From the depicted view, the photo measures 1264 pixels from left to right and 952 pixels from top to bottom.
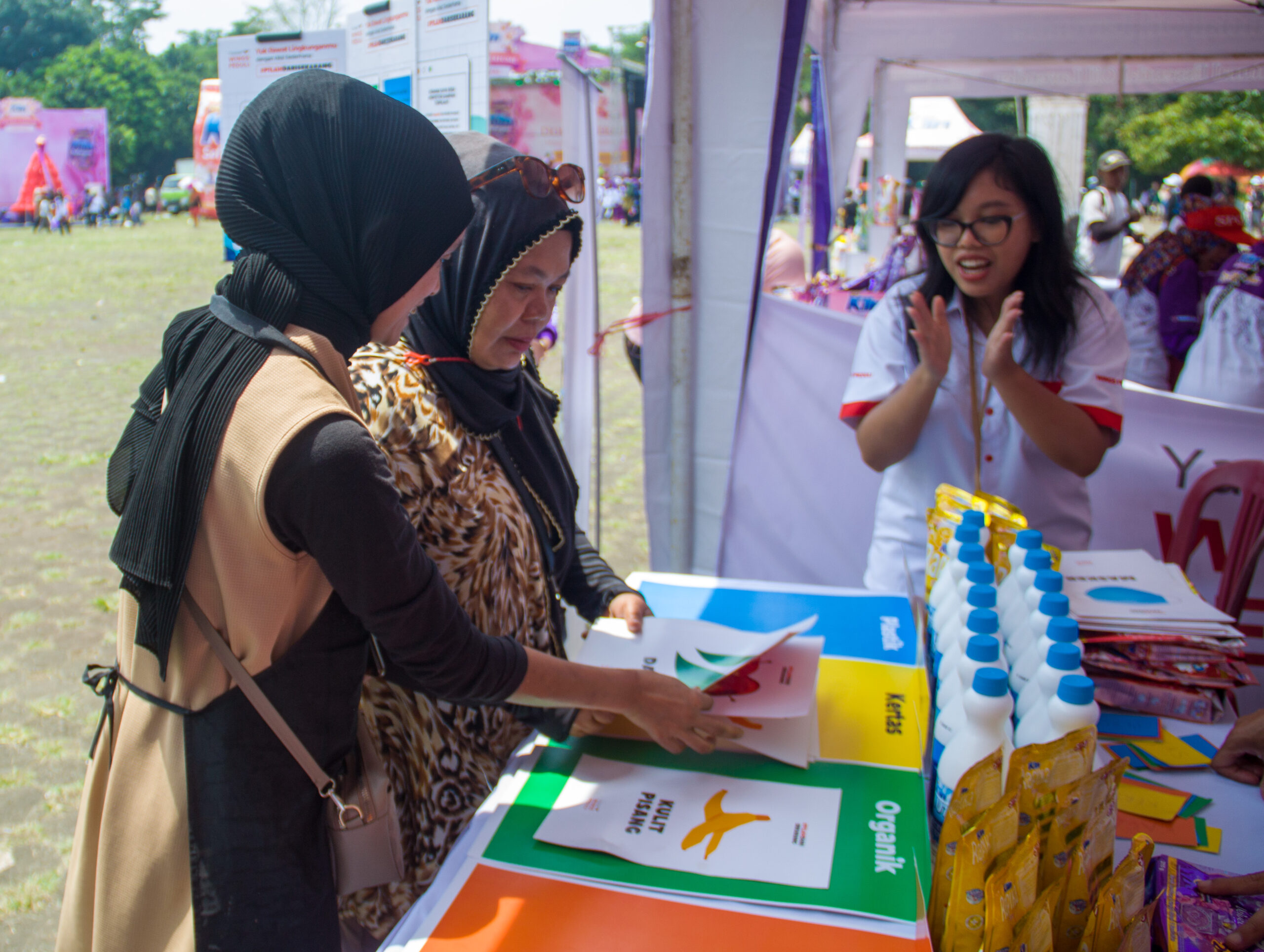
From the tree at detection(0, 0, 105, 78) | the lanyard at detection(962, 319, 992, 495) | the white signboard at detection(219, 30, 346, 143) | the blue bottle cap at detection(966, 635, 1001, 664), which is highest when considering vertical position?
the tree at detection(0, 0, 105, 78)

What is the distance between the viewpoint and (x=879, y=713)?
4.53 feet

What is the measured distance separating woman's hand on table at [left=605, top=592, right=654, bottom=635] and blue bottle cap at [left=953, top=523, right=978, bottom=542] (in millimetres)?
556

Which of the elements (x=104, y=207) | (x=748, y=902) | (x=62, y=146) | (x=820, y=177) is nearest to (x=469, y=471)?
(x=748, y=902)

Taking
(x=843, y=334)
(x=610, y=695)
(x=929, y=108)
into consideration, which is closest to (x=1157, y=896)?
(x=610, y=695)

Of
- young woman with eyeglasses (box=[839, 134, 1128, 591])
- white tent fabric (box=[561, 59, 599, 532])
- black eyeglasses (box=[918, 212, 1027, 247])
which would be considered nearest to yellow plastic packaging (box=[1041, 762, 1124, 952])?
young woman with eyeglasses (box=[839, 134, 1128, 591])

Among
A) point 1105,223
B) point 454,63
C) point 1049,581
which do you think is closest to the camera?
point 1049,581

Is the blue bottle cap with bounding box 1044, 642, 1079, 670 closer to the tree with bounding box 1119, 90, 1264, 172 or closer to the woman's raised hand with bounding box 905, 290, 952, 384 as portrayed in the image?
the woman's raised hand with bounding box 905, 290, 952, 384

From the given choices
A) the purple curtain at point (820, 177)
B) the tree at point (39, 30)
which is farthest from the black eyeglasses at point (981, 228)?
the tree at point (39, 30)

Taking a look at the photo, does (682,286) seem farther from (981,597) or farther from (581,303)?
(981,597)

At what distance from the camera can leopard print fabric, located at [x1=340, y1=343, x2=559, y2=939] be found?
4.01 feet

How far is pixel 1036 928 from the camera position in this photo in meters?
0.79

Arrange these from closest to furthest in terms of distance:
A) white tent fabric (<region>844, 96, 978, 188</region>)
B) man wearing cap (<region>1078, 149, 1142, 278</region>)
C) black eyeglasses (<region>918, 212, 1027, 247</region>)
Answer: black eyeglasses (<region>918, 212, 1027, 247</region>), man wearing cap (<region>1078, 149, 1142, 278</region>), white tent fabric (<region>844, 96, 978, 188</region>)

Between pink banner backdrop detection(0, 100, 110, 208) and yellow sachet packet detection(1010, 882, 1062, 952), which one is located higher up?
pink banner backdrop detection(0, 100, 110, 208)

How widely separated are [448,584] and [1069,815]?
816 mm
